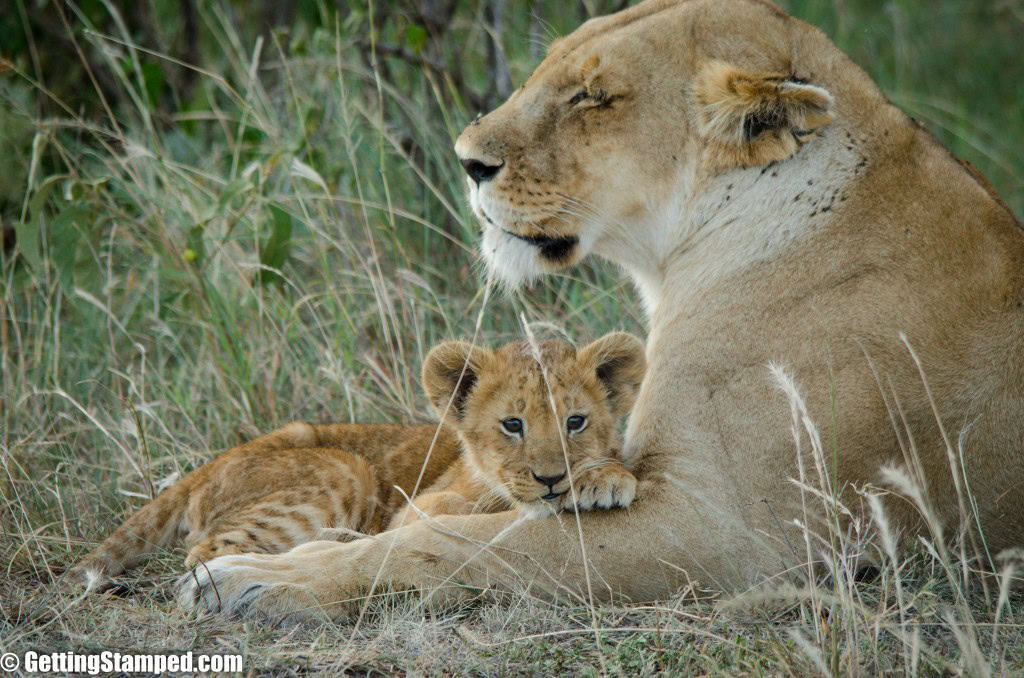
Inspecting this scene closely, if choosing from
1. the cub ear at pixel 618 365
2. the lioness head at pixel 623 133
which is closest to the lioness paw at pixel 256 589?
the cub ear at pixel 618 365

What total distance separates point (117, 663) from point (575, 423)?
1327mm

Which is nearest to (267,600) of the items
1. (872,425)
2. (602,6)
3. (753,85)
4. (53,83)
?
(872,425)

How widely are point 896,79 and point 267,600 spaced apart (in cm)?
671

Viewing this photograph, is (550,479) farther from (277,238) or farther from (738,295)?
(277,238)

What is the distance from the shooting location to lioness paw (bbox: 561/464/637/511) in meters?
3.07

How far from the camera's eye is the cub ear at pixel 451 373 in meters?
3.64

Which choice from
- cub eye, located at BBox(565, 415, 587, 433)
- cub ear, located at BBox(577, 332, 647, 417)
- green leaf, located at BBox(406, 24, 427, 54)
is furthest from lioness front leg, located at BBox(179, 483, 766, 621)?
green leaf, located at BBox(406, 24, 427, 54)

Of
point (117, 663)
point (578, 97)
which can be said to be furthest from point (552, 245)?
point (117, 663)

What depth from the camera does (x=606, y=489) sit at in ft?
10.1

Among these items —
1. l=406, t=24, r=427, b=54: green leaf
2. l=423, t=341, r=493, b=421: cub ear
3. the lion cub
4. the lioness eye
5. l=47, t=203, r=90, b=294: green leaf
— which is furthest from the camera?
l=406, t=24, r=427, b=54: green leaf

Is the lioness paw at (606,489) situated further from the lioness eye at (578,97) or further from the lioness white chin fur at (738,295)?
the lioness eye at (578,97)

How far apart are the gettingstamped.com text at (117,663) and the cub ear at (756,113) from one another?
71.4 inches

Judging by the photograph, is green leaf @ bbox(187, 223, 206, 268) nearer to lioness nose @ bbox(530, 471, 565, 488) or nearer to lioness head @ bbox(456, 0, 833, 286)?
lioness head @ bbox(456, 0, 833, 286)

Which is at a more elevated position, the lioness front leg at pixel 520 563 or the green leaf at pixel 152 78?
the green leaf at pixel 152 78
